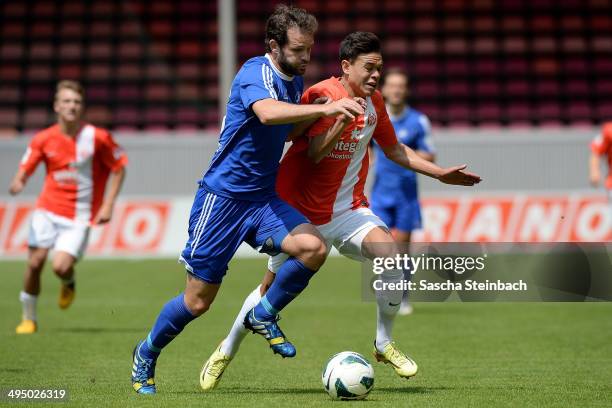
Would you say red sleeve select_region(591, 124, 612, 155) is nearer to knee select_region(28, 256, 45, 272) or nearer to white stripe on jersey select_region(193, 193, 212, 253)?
knee select_region(28, 256, 45, 272)

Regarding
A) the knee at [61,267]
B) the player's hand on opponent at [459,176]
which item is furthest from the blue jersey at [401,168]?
A: the player's hand on opponent at [459,176]

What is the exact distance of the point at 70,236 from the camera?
30.6 feet

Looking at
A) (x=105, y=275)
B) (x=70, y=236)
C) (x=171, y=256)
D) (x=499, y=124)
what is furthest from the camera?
(x=499, y=124)

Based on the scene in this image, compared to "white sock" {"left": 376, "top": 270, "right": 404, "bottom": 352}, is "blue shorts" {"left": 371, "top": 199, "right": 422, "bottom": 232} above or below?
below

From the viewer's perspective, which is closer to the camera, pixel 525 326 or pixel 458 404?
pixel 458 404

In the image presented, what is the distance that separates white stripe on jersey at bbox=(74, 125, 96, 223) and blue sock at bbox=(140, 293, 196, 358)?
11.9 feet

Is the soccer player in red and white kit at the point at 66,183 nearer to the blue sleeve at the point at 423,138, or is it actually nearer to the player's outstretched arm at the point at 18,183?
the player's outstretched arm at the point at 18,183

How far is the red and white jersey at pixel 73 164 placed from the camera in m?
9.44

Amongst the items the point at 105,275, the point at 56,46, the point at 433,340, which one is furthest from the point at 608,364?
the point at 56,46

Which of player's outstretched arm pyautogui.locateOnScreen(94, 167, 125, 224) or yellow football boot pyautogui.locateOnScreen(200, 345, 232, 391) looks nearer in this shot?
yellow football boot pyautogui.locateOnScreen(200, 345, 232, 391)

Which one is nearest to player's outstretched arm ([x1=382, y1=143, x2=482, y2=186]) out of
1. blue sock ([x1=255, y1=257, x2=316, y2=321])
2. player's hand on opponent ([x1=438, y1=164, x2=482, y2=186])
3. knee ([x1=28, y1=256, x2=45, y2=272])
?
player's hand on opponent ([x1=438, y1=164, x2=482, y2=186])

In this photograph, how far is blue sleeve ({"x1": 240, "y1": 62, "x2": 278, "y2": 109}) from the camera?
5.57 m

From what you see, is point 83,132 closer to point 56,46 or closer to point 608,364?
Answer: point 608,364

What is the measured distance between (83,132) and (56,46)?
1354cm
